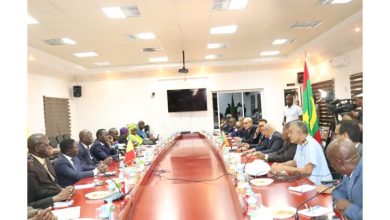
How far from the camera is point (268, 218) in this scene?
1599mm

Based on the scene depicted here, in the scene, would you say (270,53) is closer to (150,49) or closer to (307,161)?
(150,49)

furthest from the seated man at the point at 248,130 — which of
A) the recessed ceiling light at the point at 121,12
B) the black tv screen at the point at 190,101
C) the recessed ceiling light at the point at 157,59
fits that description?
the black tv screen at the point at 190,101

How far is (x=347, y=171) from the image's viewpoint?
1.85 meters

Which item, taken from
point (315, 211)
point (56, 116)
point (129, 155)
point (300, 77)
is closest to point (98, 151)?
point (129, 155)

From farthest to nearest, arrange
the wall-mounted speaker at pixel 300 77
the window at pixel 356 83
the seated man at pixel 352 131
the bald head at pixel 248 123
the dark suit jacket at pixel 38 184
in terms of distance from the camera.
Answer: the wall-mounted speaker at pixel 300 77 → the window at pixel 356 83 → the bald head at pixel 248 123 → the seated man at pixel 352 131 → the dark suit jacket at pixel 38 184

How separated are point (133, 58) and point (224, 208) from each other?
6.77m

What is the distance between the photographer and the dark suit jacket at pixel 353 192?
1.50 meters

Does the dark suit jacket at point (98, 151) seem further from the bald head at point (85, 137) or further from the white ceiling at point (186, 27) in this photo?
the white ceiling at point (186, 27)

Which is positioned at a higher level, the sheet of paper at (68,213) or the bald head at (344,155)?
the bald head at (344,155)

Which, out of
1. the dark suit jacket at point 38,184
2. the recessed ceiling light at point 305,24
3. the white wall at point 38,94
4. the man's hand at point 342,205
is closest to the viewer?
the man's hand at point 342,205

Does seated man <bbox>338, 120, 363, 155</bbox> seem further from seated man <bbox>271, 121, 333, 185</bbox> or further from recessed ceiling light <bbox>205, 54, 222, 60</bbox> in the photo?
recessed ceiling light <bbox>205, 54, 222, 60</bbox>

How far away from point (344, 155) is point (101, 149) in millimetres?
3860

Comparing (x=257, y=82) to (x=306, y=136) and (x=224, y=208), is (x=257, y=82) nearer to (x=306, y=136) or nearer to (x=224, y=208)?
(x=306, y=136)
